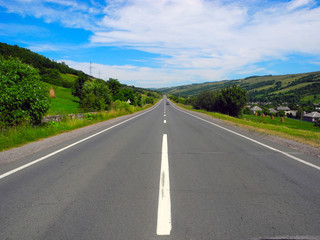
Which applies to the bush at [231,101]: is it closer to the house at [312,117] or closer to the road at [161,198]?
the road at [161,198]

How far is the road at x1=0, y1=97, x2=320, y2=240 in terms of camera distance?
2.39m

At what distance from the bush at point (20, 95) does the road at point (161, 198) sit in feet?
16.3

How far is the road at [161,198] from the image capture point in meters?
2.39

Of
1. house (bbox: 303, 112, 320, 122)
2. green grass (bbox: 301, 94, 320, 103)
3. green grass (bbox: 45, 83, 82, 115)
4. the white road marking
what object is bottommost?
house (bbox: 303, 112, 320, 122)

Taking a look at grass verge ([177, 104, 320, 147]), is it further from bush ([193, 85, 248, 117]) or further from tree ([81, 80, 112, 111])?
bush ([193, 85, 248, 117])

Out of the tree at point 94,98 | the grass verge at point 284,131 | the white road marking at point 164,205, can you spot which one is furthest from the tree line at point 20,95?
the grass verge at point 284,131

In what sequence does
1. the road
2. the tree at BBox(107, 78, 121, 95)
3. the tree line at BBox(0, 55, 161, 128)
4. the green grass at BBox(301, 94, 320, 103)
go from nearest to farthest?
the road
the tree line at BBox(0, 55, 161, 128)
the tree at BBox(107, 78, 121, 95)
the green grass at BBox(301, 94, 320, 103)

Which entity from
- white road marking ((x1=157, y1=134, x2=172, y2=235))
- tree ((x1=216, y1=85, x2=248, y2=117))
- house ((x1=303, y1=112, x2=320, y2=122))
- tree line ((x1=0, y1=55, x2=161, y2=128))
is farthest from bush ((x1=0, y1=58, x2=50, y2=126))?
house ((x1=303, y1=112, x2=320, y2=122))

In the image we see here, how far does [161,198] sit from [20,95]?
9.37 m

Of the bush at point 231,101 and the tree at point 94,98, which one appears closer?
the tree at point 94,98

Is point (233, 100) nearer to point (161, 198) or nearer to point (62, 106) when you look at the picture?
point (62, 106)

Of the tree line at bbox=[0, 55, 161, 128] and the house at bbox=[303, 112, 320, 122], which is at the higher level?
the tree line at bbox=[0, 55, 161, 128]

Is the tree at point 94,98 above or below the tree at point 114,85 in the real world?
below

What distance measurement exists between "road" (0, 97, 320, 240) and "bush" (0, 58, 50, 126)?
4.98 m
